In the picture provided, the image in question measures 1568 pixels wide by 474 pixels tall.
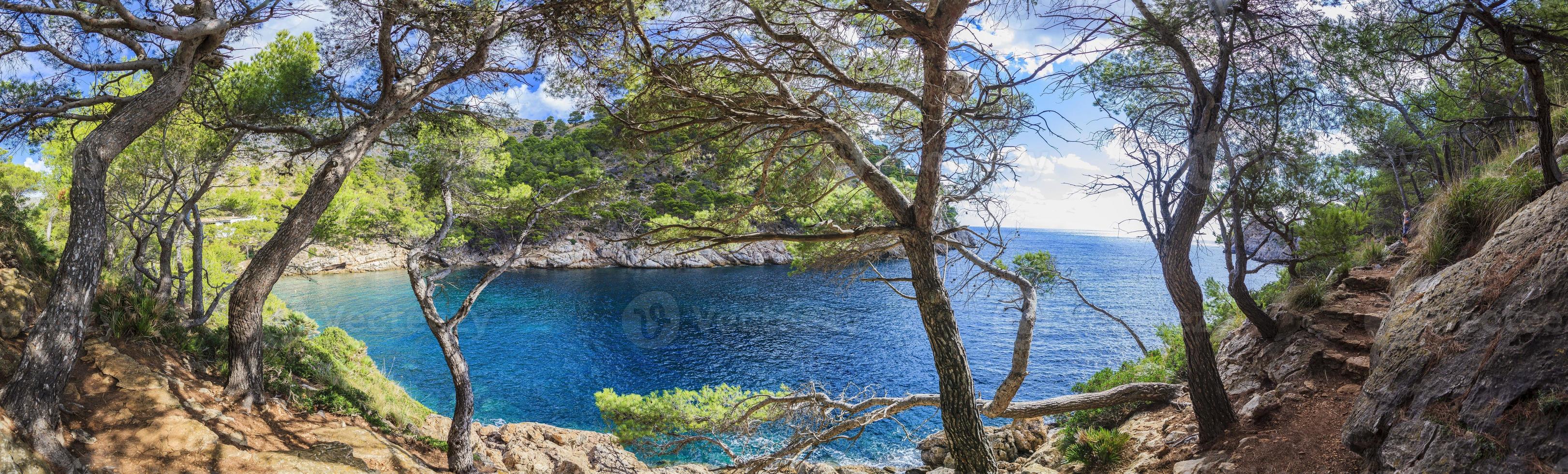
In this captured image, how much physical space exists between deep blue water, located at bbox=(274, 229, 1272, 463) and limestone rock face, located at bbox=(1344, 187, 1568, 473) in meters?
6.32

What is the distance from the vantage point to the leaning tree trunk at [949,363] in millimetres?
4160

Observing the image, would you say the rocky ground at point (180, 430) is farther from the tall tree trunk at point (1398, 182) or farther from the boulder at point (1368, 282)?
the tall tree trunk at point (1398, 182)

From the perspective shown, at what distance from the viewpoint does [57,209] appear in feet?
41.9

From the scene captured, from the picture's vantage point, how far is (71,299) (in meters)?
3.99

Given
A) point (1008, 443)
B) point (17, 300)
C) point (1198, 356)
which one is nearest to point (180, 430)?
point (17, 300)

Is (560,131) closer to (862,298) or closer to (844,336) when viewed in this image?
(862,298)

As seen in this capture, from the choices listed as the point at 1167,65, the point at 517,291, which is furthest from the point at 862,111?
the point at 517,291

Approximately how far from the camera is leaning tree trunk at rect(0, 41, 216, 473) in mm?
3621

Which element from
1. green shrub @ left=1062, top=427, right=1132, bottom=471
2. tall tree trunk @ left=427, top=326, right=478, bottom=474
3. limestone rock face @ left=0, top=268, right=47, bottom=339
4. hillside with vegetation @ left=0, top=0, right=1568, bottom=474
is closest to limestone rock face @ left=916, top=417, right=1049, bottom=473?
hillside with vegetation @ left=0, top=0, right=1568, bottom=474

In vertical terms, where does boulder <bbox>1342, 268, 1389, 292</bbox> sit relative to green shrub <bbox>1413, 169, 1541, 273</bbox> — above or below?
below

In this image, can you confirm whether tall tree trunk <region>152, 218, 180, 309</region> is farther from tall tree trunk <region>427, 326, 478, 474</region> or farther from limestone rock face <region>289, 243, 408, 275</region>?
limestone rock face <region>289, 243, 408, 275</region>

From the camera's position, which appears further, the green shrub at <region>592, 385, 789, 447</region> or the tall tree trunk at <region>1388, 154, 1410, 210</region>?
the tall tree trunk at <region>1388, 154, 1410, 210</region>

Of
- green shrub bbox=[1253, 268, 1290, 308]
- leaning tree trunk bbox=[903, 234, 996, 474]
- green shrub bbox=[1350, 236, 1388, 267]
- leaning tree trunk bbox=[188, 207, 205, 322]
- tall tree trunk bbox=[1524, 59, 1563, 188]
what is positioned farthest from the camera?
green shrub bbox=[1253, 268, 1290, 308]

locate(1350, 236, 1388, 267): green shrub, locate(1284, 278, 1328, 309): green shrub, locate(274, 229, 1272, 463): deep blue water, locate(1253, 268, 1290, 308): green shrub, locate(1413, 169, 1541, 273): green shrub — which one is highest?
locate(1413, 169, 1541, 273): green shrub
